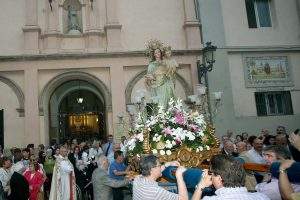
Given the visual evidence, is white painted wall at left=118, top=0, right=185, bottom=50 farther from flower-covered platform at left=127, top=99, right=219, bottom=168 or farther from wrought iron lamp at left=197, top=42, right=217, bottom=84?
flower-covered platform at left=127, top=99, right=219, bottom=168

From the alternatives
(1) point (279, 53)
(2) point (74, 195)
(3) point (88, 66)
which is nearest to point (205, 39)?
(1) point (279, 53)

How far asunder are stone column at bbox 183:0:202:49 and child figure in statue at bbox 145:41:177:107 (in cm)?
794

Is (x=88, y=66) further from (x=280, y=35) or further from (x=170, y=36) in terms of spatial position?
(x=280, y=35)

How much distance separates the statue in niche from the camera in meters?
17.2

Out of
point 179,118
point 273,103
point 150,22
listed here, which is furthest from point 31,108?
point 179,118

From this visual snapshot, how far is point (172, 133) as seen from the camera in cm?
616

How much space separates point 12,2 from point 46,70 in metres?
3.47

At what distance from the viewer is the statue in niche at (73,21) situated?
17.2 m

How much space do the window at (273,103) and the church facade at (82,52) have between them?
332 centimetres

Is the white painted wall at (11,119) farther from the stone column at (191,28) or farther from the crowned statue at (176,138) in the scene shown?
the crowned statue at (176,138)

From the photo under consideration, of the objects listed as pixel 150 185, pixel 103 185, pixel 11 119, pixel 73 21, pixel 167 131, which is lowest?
pixel 103 185

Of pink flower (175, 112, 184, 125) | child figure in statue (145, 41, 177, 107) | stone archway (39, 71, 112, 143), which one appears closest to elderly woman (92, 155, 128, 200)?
pink flower (175, 112, 184, 125)

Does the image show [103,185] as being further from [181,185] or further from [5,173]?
[181,185]

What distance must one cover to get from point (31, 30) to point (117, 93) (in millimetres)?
4564
